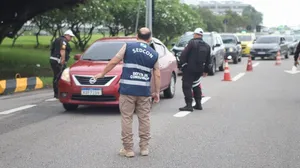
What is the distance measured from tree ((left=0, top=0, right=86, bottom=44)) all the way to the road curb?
212 inches

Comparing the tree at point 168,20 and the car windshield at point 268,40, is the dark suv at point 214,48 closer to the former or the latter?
the car windshield at point 268,40

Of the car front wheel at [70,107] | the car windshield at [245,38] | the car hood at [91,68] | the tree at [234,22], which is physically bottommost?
the tree at [234,22]

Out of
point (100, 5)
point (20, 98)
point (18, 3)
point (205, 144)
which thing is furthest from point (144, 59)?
point (100, 5)

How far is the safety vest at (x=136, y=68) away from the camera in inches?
282

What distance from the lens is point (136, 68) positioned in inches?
283

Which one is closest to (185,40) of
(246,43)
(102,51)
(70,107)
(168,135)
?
(102,51)

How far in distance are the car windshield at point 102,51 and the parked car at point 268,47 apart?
23.8 m

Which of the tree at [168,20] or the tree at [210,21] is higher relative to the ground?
the tree at [168,20]

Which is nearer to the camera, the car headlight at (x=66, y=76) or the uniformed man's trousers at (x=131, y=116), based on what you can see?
the uniformed man's trousers at (x=131, y=116)

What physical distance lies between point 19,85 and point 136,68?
9.79m

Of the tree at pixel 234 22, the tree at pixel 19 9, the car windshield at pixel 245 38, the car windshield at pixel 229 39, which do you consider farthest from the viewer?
the tree at pixel 234 22

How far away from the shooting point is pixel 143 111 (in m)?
7.37

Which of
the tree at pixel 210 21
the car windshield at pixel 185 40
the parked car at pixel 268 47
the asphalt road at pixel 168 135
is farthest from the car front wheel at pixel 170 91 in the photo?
the tree at pixel 210 21

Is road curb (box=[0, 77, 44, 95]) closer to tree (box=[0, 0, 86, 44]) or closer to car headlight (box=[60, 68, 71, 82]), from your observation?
car headlight (box=[60, 68, 71, 82])
